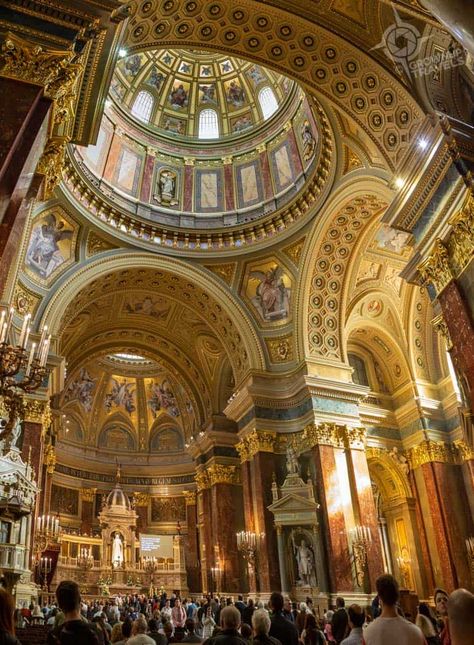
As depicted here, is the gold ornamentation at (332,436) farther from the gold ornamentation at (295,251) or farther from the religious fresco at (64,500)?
the religious fresco at (64,500)

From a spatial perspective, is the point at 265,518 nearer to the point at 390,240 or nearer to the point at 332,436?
the point at 332,436

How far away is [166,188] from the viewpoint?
2028 cm

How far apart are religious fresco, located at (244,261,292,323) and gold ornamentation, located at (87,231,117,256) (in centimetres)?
505

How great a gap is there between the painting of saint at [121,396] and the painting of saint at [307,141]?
16717 mm

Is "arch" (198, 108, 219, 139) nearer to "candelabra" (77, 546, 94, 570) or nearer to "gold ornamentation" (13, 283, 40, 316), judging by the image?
"gold ornamentation" (13, 283, 40, 316)

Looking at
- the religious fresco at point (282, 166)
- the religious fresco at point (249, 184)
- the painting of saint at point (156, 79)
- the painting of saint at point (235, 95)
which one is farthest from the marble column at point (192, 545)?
the painting of saint at point (156, 79)

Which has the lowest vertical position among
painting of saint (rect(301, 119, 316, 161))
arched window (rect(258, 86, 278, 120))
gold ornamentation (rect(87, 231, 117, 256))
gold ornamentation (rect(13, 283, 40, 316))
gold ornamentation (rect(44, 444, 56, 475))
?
gold ornamentation (rect(44, 444, 56, 475))

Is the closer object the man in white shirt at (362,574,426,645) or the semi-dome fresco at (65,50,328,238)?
the man in white shirt at (362,574,426,645)

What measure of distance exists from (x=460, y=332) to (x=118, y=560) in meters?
20.0

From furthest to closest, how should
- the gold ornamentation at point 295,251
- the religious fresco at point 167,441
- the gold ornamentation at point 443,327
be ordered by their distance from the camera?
the religious fresco at point 167,441
the gold ornamentation at point 295,251
the gold ornamentation at point 443,327

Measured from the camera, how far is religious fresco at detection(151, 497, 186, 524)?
26.7 meters

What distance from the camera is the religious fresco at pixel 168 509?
87.5 ft

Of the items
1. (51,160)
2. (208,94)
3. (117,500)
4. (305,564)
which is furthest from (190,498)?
(51,160)

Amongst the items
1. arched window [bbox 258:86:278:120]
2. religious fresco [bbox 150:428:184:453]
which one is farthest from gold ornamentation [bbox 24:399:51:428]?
religious fresco [bbox 150:428:184:453]
